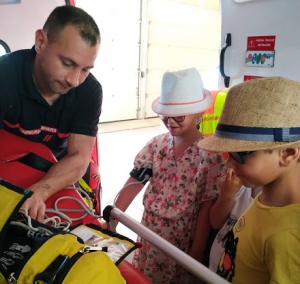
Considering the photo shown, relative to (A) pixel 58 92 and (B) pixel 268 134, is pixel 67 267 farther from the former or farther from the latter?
(A) pixel 58 92

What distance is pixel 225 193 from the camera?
1.22 metres

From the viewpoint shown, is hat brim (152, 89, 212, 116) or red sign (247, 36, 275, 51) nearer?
hat brim (152, 89, 212, 116)

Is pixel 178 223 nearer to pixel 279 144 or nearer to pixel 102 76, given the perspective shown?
pixel 279 144

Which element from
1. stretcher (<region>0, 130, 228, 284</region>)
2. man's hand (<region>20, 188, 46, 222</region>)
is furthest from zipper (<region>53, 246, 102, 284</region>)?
man's hand (<region>20, 188, 46, 222</region>)

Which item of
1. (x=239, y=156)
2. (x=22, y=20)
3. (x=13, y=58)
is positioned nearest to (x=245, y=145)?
(x=239, y=156)

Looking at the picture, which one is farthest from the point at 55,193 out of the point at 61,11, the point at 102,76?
the point at 102,76

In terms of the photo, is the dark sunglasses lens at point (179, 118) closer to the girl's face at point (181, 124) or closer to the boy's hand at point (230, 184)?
the girl's face at point (181, 124)

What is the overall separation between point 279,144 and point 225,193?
47 centimetres

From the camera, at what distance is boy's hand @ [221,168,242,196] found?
1166 millimetres

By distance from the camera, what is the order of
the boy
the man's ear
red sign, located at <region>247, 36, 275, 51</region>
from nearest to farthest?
Answer: the boy
the man's ear
red sign, located at <region>247, 36, 275, 51</region>

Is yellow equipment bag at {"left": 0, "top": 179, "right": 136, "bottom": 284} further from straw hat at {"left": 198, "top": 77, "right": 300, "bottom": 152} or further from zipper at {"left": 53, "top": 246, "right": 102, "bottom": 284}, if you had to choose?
straw hat at {"left": 198, "top": 77, "right": 300, "bottom": 152}

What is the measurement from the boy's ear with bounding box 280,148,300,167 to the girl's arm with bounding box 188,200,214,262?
1.84ft

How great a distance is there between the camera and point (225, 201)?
4.05 ft

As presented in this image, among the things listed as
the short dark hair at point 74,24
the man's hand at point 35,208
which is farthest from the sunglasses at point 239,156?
the short dark hair at point 74,24
